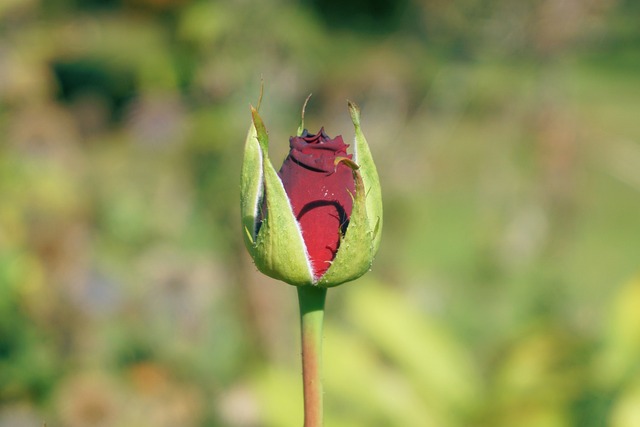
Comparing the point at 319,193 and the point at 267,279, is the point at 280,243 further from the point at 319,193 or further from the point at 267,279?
the point at 267,279

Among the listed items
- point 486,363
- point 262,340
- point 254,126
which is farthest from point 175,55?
point 254,126

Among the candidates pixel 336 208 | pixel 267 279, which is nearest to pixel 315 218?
pixel 336 208

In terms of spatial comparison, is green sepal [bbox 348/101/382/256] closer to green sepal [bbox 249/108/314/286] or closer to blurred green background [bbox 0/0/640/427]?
green sepal [bbox 249/108/314/286]

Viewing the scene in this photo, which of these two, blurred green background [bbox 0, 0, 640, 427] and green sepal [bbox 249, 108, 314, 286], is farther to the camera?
blurred green background [bbox 0, 0, 640, 427]

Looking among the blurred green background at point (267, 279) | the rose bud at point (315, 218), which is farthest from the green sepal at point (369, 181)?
the blurred green background at point (267, 279)

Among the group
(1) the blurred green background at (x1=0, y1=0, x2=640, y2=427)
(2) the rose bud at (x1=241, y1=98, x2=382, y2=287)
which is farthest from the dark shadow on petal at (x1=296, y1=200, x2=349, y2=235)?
(1) the blurred green background at (x1=0, y1=0, x2=640, y2=427)

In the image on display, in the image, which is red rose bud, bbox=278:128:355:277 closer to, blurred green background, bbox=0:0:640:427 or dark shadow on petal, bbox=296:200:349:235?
dark shadow on petal, bbox=296:200:349:235

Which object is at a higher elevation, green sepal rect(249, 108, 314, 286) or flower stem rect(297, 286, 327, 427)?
green sepal rect(249, 108, 314, 286)
